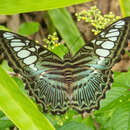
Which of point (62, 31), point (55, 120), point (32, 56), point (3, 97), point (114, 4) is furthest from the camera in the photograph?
point (114, 4)

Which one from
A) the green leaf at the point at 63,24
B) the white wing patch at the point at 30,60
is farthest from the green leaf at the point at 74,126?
the green leaf at the point at 63,24

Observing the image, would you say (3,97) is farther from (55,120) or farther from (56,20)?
(56,20)

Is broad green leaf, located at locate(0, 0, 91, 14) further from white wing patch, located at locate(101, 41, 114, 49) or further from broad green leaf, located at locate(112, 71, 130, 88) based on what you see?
broad green leaf, located at locate(112, 71, 130, 88)

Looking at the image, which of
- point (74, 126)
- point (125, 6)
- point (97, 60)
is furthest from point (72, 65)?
point (125, 6)

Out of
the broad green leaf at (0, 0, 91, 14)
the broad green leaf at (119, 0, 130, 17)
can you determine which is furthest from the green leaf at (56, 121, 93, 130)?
the broad green leaf at (119, 0, 130, 17)

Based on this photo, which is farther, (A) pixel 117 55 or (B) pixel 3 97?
(A) pixel 117 55

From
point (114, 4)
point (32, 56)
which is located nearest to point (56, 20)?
point (114, 4)

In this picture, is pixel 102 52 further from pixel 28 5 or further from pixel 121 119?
pixel 28 5
